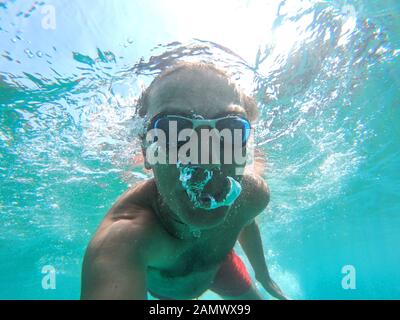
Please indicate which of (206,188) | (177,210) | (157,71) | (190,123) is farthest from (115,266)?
(157,71)

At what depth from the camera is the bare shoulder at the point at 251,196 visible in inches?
177

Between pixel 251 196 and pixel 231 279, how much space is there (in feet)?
5.74

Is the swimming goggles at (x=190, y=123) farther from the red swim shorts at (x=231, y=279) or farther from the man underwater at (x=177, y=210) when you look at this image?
the red swim shorts at (x=231, y=279)

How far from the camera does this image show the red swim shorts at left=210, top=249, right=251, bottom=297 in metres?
5.23

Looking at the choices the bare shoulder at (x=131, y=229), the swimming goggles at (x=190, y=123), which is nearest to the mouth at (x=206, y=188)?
the swimming goggles at (x=190, y=123)

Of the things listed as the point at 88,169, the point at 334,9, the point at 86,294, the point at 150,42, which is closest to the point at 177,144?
the point at 86,294

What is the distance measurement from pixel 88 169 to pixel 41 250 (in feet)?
83.5

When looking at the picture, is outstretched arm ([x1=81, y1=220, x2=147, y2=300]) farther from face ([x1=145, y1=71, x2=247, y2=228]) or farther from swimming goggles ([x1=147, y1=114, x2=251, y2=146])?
swimming goggles ([x1=147, y1=114, x2=251, y2=146])

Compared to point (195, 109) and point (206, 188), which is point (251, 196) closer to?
point (206, 188)

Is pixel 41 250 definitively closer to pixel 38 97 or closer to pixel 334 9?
pixel 38 97

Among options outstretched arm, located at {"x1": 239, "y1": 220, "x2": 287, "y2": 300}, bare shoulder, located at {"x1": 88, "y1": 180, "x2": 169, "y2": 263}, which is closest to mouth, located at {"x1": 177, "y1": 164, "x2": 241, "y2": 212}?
bare shoulder, located at {"x1": 88, "y1": 180, "x2": 169, "y2": 263}

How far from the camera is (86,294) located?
8.06 ft

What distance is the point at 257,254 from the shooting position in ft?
20.0

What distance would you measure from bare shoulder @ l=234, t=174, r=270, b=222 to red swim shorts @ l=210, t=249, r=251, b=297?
0.99m
